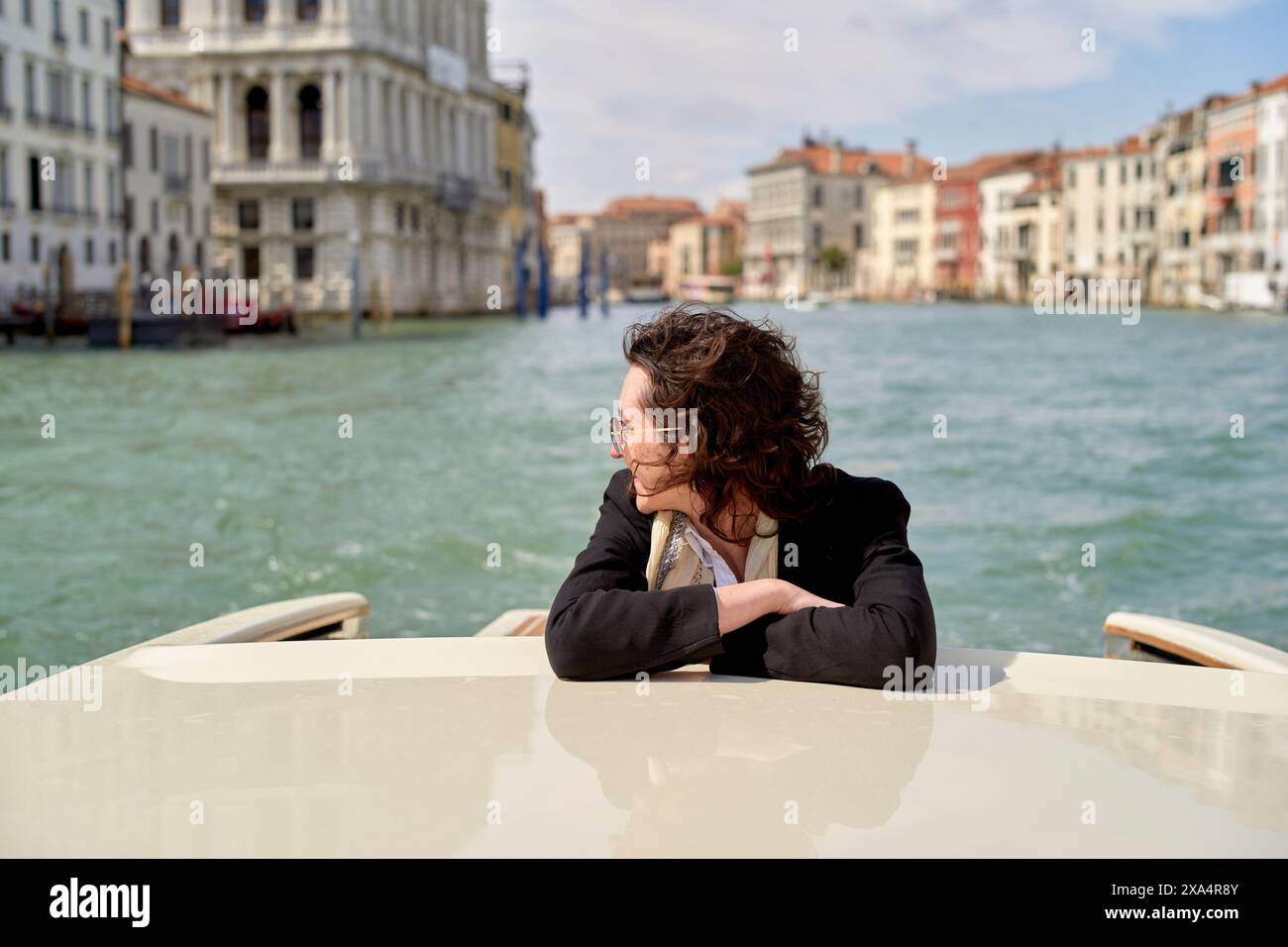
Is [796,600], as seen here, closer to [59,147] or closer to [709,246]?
[59,147]

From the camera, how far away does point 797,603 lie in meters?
1.96

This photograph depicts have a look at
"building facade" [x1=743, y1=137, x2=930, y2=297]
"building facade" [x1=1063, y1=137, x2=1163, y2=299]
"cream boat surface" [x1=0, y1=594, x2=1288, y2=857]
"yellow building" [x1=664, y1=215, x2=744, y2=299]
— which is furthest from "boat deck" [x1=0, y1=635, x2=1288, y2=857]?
"yellow building" [x1=664, y1=215, x2=744, y2=299]

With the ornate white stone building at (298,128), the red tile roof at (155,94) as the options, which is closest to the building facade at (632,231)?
the ornate white stone building at (298,128)

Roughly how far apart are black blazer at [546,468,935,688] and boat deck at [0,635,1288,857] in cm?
5

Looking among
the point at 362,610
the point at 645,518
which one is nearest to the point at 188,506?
the point at 362,610

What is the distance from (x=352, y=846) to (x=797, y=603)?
0.88 m

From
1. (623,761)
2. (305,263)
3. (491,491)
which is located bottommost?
(491,491)

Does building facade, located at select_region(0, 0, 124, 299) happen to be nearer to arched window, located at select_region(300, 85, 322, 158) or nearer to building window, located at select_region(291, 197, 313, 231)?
building window, located at select_region(291, 197, 313, 231)

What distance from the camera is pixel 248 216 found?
4825 centimetres

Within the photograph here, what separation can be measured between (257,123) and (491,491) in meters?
41.3

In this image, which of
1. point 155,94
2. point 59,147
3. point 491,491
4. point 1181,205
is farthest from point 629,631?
point 1181,205

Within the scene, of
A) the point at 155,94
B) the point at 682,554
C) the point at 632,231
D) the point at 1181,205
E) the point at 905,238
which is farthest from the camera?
the point at 632,231

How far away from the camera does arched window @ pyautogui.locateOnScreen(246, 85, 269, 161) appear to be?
4847 cm

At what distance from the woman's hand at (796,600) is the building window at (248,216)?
48.6 metres
